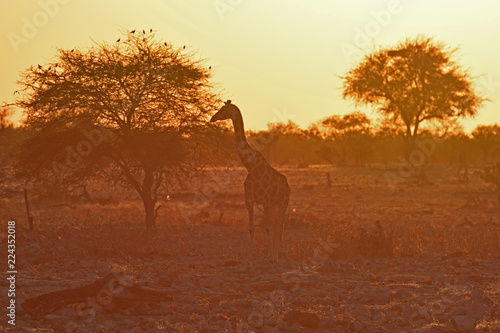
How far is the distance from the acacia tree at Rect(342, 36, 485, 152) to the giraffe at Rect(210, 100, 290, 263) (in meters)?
37.6

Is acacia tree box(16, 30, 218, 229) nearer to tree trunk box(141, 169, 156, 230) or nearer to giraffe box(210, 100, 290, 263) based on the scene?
tree trunk box(141, 169, 156, 230)

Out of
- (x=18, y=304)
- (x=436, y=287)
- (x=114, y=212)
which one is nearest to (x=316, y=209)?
(x=114, y=212)

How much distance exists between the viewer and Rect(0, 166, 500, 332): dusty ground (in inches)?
378

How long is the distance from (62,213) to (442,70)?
34438 mm

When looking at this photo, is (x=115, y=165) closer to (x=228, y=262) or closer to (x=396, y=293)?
(x=228, y=262)

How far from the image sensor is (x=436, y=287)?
11.8m

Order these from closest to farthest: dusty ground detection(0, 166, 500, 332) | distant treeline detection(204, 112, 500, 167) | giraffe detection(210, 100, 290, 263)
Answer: dusty ground detection(0, 166, 500, 332) < giraffe detection(210, 100, 290, 263) < distant treeline detection(204, 112, 500, 167)

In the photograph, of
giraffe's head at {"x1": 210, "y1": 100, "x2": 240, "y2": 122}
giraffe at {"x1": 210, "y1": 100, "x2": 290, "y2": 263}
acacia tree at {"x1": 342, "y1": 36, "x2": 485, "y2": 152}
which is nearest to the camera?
giraffe at {"x1": 210, "y1": 100, "x2": 290, "y2": 263}

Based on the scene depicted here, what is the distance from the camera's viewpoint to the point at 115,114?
Answer: 21.0m

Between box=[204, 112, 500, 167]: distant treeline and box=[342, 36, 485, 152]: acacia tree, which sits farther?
box=[204, 112, 500, 167]: distant treeline

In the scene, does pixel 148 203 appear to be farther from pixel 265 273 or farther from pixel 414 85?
pixel 414 85

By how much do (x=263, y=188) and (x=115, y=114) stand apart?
7765mm

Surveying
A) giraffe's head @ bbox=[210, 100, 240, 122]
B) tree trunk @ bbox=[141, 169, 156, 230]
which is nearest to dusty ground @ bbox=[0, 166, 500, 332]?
tree trunk @ bbox=[141, 169, 156, 230]

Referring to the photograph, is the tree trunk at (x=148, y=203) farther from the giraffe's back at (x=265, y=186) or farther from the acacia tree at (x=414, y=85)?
the acacia tree at (x=414, y=85)
